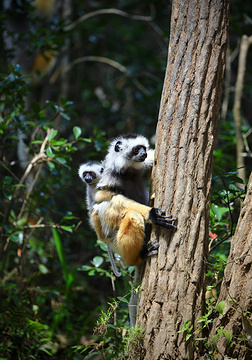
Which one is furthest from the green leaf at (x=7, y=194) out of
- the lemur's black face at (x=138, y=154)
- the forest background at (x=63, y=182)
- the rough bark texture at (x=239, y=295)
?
the rough bark texture at (x=239, y=295)

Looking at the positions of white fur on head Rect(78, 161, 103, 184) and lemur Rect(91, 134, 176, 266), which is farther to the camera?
white fur on head Rect(78, 161, 103, 184)

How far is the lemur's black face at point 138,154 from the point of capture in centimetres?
361

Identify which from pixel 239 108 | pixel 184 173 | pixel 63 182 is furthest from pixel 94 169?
pixel 239 108

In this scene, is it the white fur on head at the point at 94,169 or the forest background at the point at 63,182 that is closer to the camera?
the forest background at the point at 63,182

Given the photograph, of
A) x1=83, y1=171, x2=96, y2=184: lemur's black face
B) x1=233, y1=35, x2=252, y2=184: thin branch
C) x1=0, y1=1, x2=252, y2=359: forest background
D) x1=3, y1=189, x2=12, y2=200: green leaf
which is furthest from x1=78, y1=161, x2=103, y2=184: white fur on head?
x1=233, y1=35, x2=252, y2=184: thin branch

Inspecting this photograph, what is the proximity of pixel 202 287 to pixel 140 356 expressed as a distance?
0.74 m

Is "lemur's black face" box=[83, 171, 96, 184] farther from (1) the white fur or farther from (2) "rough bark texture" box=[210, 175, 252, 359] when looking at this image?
(2) "rough bark texture" box=[210, 175, 252, 359]

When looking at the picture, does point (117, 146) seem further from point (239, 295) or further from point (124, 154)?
point (239, 295)

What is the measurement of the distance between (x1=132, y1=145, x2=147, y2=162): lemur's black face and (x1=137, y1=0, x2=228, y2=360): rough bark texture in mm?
606

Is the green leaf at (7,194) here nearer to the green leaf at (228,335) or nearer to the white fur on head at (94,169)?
the white fur on head at (94,169)

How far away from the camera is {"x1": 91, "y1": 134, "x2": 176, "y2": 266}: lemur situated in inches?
125

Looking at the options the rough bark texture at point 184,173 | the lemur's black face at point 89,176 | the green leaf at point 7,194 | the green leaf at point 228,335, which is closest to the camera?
the green leaf at point 228,335

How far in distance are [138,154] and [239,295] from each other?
1.70 metres

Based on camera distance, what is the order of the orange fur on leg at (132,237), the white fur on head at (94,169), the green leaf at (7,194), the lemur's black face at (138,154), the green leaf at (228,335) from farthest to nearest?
the white fur on head at (94,169), the green leaf at (7,194), the lemur's black face at (138,154), the orange fur on leg at (132,237), the green leaf at (228,335)
